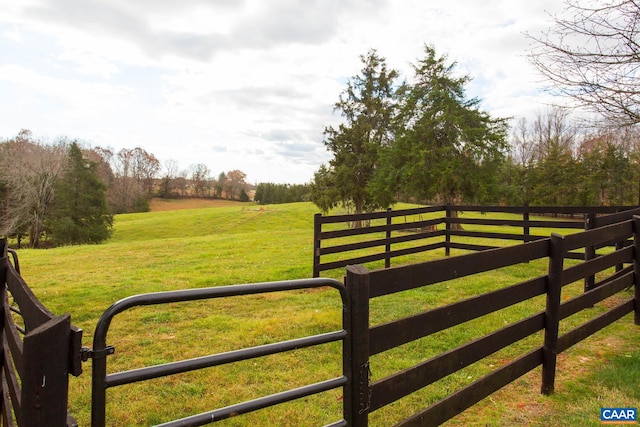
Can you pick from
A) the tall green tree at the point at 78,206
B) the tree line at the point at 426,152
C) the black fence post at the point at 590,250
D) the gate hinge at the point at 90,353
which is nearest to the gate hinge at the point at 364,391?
the gate hinge at the point at 90,353

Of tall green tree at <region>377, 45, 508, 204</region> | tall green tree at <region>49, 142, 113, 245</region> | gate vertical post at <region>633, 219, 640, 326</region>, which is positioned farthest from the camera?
tall green tree at <region>49, 142, 113, 245</region>

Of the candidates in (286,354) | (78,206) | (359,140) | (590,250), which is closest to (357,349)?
(286,354)

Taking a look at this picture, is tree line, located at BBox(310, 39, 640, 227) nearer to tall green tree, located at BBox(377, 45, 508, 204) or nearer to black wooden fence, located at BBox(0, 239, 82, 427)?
tall green tree, located at BBox(377, 45, 508, 204)

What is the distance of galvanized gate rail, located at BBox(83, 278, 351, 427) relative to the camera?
4.26ft

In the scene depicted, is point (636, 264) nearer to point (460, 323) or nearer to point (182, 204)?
point (460, 323)

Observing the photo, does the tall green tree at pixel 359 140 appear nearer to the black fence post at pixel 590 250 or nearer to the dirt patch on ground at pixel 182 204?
the black fence post at pixel 590 250

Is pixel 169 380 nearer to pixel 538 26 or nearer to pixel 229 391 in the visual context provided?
pixel 229 391

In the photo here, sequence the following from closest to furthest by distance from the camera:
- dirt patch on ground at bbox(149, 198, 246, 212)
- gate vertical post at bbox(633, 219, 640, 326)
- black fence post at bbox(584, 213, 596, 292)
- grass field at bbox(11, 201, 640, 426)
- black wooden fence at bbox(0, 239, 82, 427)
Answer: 1. black wooden fence at bbox(0, 239, 82, 427)
2. grass field at bbox(11, 201, 640, 426)
3. gate vertical post at bbox(633, 219, 640, 326)
4. black fence post at bbox(584, 213, 596, 292)
5. dirt patch on ground at bbox(149, 198, 246, 212)

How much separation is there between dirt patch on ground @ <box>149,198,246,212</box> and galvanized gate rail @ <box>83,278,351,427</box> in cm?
6769

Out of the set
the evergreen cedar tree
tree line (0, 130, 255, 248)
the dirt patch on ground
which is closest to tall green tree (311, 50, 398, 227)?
the evergreen cedar tree

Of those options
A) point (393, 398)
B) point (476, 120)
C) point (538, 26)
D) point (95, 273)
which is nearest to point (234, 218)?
point (476, 120)

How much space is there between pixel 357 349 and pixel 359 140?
24.6m

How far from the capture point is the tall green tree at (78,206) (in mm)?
29688

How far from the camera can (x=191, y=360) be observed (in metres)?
1.51
